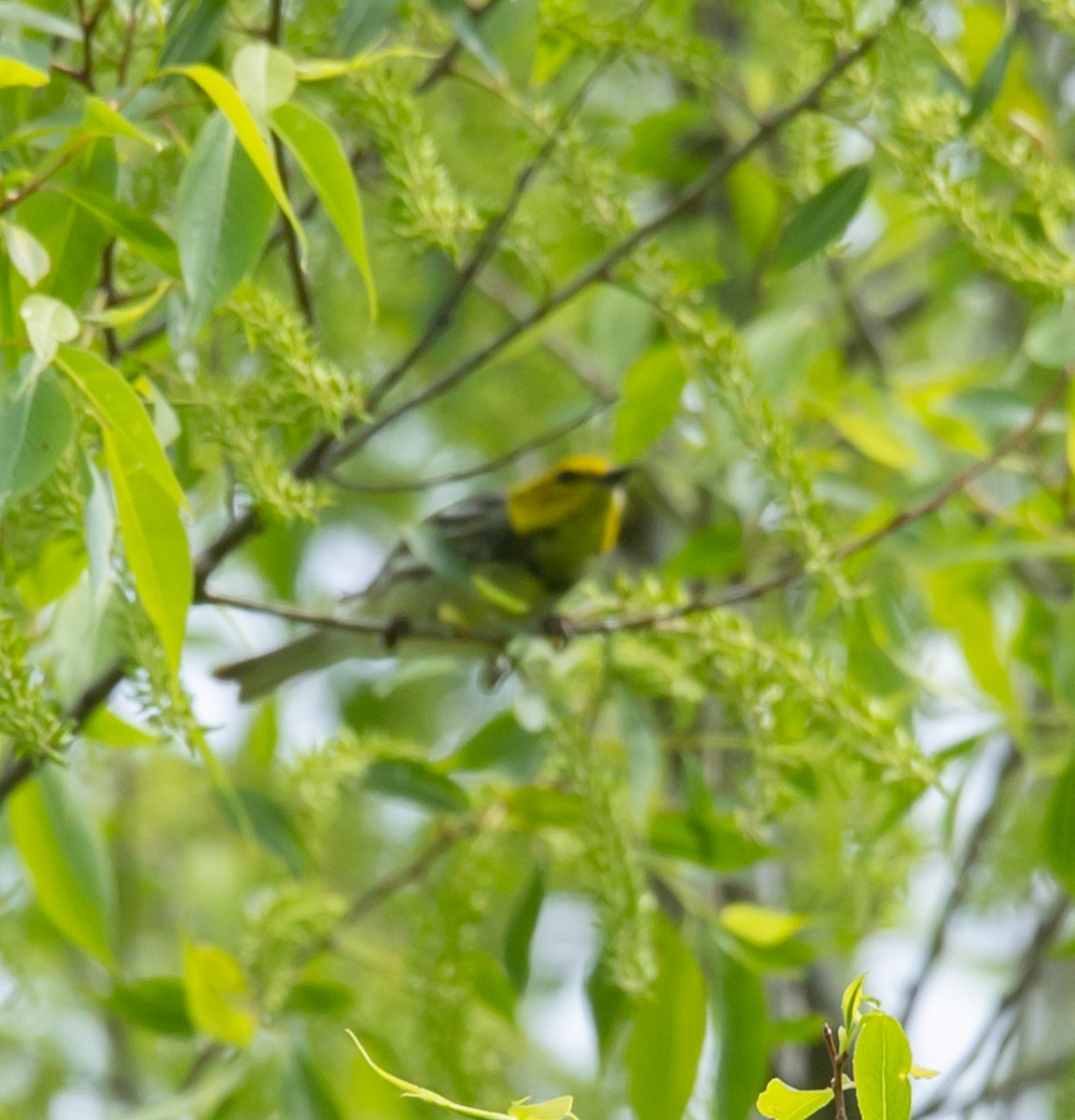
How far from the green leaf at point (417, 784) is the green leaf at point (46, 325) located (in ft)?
3.12

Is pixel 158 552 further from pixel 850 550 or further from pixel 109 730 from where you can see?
pixel 850 550

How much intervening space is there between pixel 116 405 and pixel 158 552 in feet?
0.40

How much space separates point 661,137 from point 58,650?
124 cm

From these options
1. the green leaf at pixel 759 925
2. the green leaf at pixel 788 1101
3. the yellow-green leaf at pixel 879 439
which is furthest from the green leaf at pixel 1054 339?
the green leaf at pixel 788 1101

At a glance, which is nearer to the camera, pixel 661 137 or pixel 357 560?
pixel 661 137

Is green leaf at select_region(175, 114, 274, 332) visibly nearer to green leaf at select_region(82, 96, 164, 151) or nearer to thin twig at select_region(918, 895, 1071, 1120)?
green leaf at select_region(82, 96, 164, 151)

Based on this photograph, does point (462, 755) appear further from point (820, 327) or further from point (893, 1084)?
point (893, 1084)

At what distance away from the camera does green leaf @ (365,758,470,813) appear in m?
1.95

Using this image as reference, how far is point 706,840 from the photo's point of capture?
1905 millimetres

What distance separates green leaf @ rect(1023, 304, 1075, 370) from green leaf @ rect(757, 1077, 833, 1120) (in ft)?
3.99

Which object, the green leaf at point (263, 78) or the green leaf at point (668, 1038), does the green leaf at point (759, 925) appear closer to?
the green leaf at point (668, 1038)

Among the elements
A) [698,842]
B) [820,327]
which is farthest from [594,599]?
[820,327]

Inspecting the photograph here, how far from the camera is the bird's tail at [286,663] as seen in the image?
250 cm

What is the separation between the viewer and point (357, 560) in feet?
14.3
